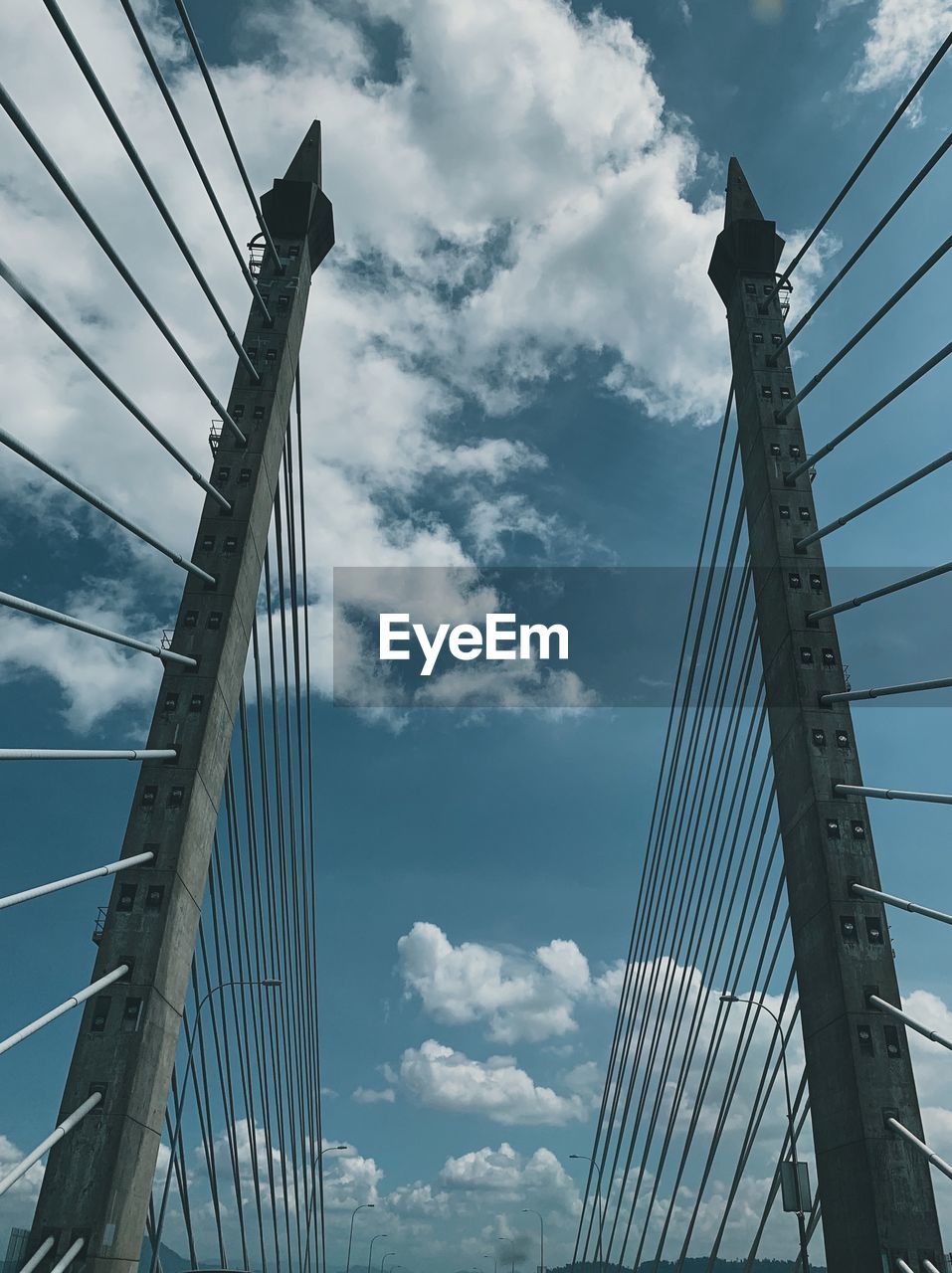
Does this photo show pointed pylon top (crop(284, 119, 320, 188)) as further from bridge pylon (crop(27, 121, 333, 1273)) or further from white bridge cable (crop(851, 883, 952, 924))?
white bridge cable (crop(851, 883, 952, 924))

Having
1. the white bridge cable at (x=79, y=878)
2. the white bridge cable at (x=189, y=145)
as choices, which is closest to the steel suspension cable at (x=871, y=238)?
the white bridge cable at (x=189, y=145)

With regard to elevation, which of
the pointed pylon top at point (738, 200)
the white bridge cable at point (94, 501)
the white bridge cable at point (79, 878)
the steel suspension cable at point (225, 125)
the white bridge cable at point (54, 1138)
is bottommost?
the white bridge cable at point (54, 1138)

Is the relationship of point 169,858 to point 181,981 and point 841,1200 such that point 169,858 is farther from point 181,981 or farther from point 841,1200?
point 841,1200

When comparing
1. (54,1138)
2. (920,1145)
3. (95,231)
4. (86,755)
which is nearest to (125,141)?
(95,231)

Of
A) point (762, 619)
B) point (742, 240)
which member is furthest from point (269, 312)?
point (762, 619)

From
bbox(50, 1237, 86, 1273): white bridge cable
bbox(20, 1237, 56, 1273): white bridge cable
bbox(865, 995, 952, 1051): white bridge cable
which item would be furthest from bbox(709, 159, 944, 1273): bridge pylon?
bbox(20, 1237, 56, 1273): white bridge cable

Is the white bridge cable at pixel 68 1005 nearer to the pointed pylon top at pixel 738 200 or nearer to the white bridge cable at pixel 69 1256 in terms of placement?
the white bridge cable at pixel 69 1256
